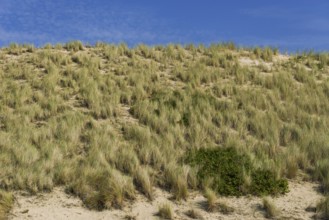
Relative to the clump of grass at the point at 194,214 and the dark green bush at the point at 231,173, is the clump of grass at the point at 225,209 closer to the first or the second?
the clump of grass at the point at 194,214

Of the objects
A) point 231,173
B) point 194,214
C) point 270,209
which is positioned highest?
point 231,173

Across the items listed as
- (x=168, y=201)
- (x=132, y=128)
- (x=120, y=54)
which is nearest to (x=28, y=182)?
(x=168, y=201)

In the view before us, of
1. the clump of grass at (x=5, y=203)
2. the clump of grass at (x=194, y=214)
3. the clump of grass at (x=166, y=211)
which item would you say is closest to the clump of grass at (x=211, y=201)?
the clump of grass at (x=194, y=214)

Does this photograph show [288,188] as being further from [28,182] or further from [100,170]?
[28,182]

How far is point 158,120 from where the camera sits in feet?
51.5

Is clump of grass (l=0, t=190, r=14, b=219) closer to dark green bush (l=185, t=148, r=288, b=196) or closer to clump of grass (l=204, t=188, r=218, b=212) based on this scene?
clump of grass (l=204, t=188, r=218, b=212)

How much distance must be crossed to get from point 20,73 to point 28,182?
36.7 ft

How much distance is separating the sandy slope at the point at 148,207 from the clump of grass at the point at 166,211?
15cm

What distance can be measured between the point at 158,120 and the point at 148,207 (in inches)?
212

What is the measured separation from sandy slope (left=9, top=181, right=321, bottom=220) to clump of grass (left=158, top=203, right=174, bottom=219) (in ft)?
0.49

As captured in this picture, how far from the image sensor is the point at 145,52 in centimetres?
2512

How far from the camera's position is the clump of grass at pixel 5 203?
32.6ft

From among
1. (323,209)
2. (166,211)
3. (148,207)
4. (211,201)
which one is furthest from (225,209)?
(323,209)

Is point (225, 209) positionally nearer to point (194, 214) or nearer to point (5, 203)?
point (194, 214)
